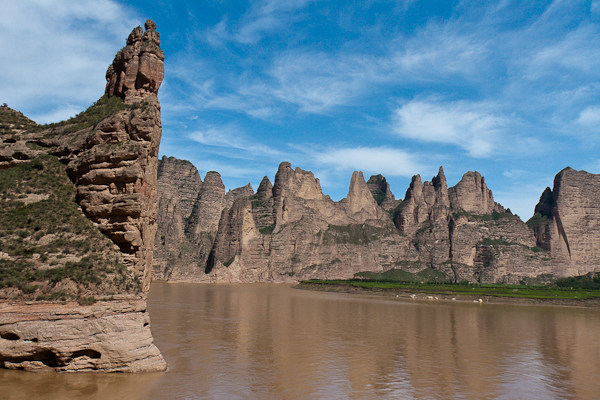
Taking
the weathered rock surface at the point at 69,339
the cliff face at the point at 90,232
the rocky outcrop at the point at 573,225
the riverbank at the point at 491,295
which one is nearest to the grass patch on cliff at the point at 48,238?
the cliff face at the point at 90,232

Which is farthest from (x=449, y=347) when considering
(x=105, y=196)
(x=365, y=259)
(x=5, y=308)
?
(x=365, y=259)

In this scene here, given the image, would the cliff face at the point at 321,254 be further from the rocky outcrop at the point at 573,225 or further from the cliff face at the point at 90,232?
the cliff face at the point at 90,232

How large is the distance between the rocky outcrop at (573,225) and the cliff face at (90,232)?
669 feet

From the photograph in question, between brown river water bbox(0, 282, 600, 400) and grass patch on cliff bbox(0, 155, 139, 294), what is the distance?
4718 mm

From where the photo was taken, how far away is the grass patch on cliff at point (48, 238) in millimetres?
20391

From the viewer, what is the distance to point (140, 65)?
28203 mm

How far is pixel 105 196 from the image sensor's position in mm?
23750

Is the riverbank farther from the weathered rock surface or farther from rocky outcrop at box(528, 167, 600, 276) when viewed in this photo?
rocky outcrop at box(528, 167, 600, 276)

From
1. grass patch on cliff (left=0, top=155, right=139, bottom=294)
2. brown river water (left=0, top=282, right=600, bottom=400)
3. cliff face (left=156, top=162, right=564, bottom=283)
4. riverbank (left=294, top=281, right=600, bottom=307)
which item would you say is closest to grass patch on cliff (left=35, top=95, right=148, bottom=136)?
grass patch on cliff (left=0, top=155, right=139, bottom=294)

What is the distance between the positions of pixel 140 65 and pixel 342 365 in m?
25.3

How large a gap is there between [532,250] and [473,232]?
27129 millimetres

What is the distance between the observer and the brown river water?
722 inches

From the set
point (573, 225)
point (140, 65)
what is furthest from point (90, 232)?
point (573, 225)

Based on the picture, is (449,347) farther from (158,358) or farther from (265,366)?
(158,358)
